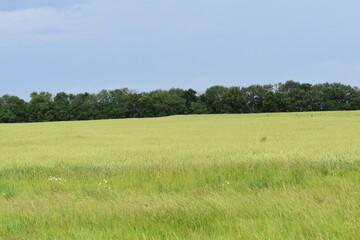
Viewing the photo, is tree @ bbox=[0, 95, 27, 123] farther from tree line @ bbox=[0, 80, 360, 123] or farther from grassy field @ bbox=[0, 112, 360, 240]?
grassy field @ bbox=[0, 112, 360, 240]

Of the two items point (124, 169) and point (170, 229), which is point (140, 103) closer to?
point (124, 169)

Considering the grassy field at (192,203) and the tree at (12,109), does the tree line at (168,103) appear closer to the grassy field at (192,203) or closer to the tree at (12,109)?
the tree at (12,109)

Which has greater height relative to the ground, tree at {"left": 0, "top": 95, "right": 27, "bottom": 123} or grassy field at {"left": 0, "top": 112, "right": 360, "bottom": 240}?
tree at {"left": 0, "top": 95, "right": 27, "bottom": 123}

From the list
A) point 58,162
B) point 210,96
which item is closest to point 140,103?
point 210,96

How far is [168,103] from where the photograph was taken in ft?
334

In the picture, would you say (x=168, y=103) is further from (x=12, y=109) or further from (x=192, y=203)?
(x=192, y=203)

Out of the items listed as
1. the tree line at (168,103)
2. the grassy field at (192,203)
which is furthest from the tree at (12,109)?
the grassy field at (192,203)

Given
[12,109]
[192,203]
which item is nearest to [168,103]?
[12,109]

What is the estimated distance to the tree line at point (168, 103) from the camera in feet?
322

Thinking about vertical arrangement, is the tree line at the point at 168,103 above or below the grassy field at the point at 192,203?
above

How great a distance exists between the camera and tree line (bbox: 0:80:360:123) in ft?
322

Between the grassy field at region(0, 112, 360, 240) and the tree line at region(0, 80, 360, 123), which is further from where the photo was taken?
the tree line at region(0, 80, 360, 123)

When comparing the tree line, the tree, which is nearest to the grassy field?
the tree line

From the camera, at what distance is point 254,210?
5.69 metres
